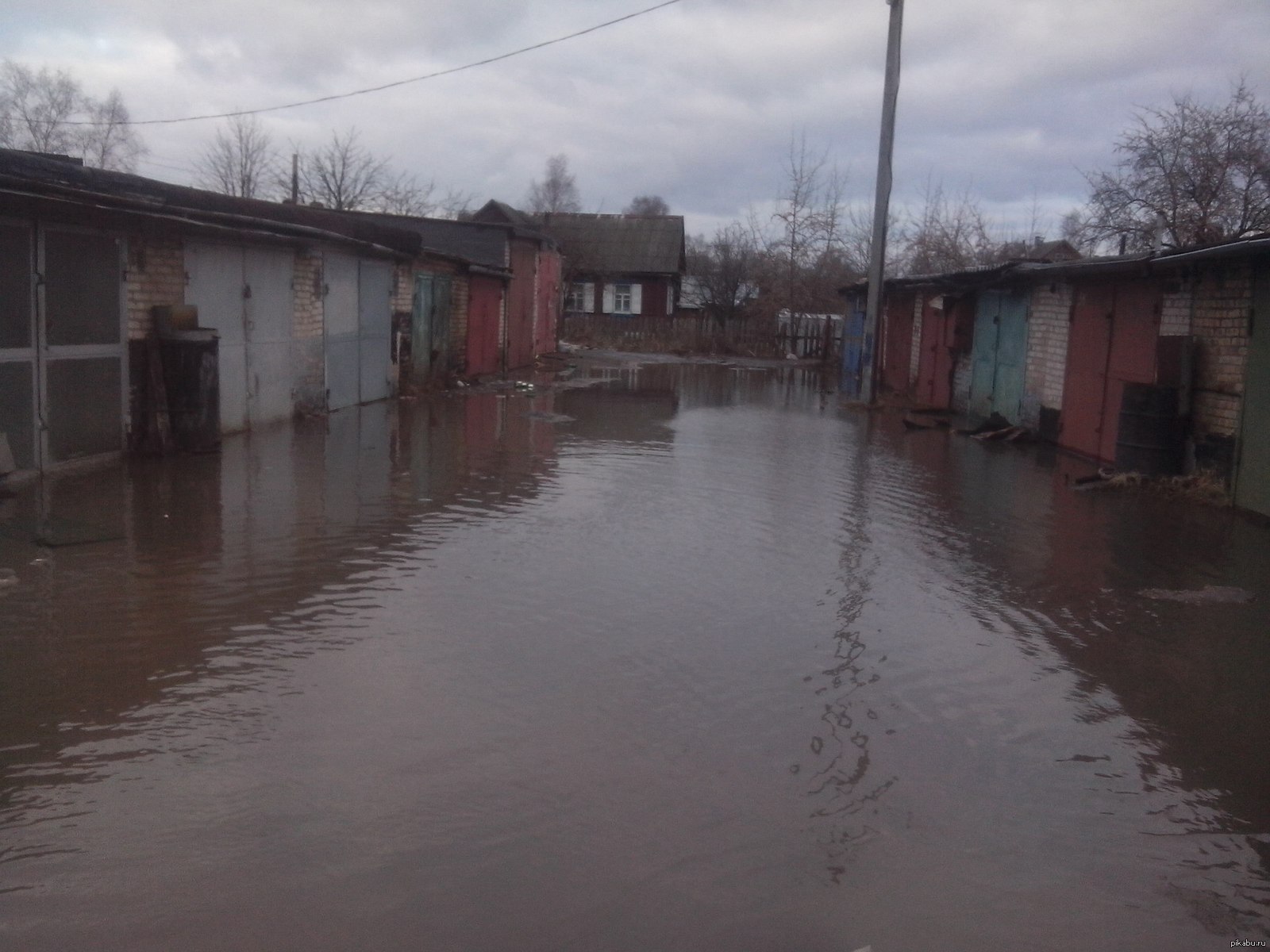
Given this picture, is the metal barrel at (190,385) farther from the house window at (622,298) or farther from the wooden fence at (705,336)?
the house window at (622,298)

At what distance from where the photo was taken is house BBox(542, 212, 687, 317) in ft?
185

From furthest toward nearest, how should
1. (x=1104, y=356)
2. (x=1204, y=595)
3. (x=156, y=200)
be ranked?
(x=1104, y=356) < (x=156, y=200) < (x=1204, y=595)

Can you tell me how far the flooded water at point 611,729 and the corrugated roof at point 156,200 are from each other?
2.49 meters

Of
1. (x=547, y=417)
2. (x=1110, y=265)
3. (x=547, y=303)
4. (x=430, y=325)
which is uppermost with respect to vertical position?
(x=1110, y=265)

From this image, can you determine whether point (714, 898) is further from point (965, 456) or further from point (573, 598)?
point (965, 456)

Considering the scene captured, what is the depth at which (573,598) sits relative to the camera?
7078mm

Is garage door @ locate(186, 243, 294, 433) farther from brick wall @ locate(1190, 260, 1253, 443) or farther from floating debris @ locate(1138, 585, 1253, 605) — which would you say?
brick wall @ locate(1190, 260, 1253, 443)

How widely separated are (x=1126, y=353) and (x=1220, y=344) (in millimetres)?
2644

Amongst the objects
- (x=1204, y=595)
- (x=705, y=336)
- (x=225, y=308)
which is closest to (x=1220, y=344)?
(x=1204, y=595)

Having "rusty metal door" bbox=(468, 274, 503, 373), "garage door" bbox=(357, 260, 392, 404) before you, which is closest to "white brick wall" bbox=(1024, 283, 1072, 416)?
"garage door" bbox=(357, 260, 392, 404)

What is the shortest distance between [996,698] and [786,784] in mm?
1684

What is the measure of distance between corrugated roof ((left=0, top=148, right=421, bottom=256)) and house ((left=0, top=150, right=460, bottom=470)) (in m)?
0.02

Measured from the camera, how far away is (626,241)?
2249 inches

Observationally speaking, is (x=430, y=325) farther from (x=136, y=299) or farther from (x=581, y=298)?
(x=581, y=298)
